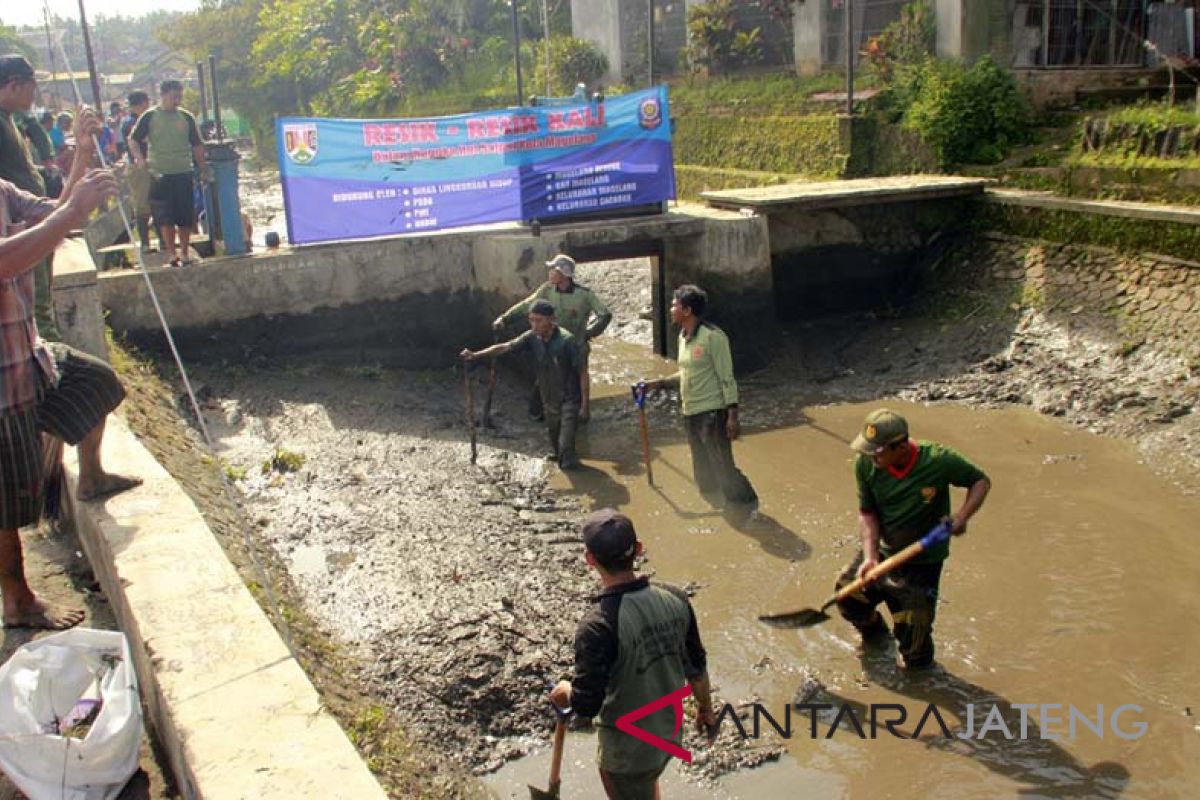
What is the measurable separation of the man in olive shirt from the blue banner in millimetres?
1010

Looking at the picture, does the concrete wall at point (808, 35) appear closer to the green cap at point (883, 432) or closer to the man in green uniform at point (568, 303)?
the man in green uniform at point (568, 303)

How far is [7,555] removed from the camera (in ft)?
14.9

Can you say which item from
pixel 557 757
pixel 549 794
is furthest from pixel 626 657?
pixel 549 794

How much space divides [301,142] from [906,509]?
341 inches

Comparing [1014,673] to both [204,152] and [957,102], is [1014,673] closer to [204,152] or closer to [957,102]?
[204,152]

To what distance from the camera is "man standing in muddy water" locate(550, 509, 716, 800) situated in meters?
3.72

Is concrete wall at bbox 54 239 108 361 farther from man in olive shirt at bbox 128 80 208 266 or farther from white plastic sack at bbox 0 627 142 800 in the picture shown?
white plastic sack at bbox 0 627 142 800

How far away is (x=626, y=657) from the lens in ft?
12.4

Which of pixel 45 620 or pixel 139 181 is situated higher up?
pixel 139 181

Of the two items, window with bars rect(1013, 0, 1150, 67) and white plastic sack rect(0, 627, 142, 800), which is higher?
window with bars rect(1013, 0, 1150, 67)

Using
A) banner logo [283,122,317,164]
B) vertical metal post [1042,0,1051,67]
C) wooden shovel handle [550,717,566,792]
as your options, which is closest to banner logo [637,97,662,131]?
banner logo [283,122,317,164]

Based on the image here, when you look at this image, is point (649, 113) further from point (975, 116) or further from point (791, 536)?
point (791, 536)

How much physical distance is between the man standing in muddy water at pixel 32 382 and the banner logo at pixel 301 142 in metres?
7.12

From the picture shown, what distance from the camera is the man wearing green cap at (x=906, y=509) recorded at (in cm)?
560
